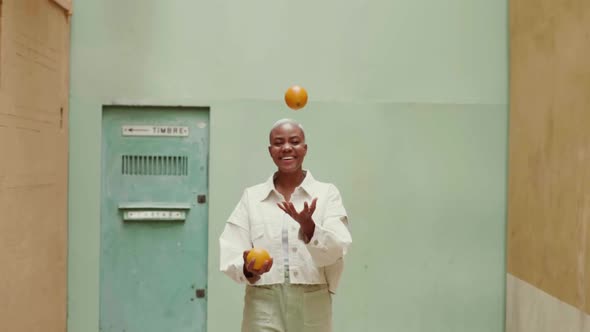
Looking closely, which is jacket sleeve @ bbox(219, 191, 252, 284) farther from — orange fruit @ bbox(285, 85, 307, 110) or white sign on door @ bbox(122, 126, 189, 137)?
white sign on door @ bbox(122, 126, 189, 137)

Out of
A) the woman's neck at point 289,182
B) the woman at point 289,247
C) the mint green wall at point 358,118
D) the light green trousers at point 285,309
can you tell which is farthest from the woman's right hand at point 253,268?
the mint green wall at point 358,118

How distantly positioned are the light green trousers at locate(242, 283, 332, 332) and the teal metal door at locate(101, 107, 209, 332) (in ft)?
5.60

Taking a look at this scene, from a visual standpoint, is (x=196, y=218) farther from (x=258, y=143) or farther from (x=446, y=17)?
(x=446, y=17)

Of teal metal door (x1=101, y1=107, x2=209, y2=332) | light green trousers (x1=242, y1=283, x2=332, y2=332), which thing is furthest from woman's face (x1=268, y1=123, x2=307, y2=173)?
teal metal door (x1=101, y1=107, x2=209, y2=332)

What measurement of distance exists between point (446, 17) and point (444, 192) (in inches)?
47.9

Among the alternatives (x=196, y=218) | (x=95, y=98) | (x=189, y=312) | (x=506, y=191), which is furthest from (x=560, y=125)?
(x=95, y=98)

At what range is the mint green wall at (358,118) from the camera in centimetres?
437

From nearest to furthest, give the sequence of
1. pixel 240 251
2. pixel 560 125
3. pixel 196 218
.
Answer: pixel 240 251 < pixel 560 125 < pixel 196 218

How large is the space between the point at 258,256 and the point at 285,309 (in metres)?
0.33

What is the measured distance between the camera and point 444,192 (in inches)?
177

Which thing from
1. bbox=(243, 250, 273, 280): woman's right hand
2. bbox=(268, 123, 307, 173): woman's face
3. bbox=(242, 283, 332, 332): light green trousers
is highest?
bbox=(268, 123, 307, 173): woman's face

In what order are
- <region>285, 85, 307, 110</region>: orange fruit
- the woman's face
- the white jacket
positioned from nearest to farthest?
the white jacket → the woman's face → <region>285, 85, 307, 110</region>: orange fruit

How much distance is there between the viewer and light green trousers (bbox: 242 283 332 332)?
9.12 feet

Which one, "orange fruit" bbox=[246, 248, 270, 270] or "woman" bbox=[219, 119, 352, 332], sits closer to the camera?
"orange fruit" bbox=[246, 248, 270, 270]
